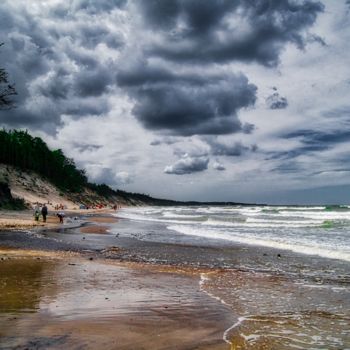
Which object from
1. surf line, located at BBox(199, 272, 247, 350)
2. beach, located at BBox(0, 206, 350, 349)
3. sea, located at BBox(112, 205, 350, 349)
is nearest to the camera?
beach, located at BBox(0, 206, 350, 349)

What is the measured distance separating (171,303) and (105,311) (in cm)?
133

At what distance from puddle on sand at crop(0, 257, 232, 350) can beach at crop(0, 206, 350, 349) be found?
0.01 m

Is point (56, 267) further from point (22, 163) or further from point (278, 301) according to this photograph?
point (22, 163)

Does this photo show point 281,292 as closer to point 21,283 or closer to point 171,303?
point 171,303

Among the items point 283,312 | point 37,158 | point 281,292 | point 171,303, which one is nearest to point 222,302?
point 171,303

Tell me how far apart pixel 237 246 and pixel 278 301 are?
1101cm

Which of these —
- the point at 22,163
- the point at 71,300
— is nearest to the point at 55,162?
the point at 22,163

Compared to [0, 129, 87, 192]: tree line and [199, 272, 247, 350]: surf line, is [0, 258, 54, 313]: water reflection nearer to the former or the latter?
[199, 272, 247, 350]: surf line

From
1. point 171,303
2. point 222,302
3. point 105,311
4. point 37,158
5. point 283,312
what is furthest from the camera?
point 37,158

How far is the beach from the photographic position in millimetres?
5336

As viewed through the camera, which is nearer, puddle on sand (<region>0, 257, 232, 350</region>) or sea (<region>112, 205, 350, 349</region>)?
puddle on sand (<region>0, 257, 232, 350</region>)

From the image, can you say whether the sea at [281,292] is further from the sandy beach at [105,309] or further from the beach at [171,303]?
the sandy beach at [105,309]

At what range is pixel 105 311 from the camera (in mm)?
6676

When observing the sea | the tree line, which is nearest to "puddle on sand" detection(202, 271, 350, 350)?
the sea
